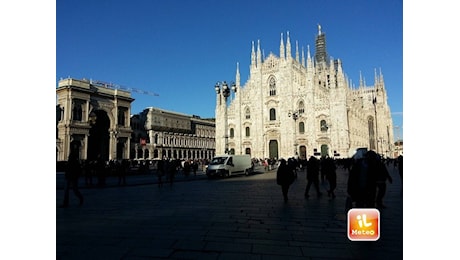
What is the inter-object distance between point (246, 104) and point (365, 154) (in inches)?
1538

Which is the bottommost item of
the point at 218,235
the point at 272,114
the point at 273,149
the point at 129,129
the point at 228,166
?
the point at 228,166

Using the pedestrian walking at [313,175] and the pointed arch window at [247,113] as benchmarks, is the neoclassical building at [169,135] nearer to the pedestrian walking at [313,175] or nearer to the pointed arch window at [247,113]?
the pointed arch window at [247,113]

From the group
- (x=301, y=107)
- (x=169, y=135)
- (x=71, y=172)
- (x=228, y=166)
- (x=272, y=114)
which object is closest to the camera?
(x=71, y=172)

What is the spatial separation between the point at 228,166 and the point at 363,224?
15667 mm

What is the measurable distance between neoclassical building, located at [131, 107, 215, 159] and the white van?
30.2 meters

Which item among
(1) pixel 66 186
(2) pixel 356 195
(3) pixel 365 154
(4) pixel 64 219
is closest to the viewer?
(2) pixel 356 195

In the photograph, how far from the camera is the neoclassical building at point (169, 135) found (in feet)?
171

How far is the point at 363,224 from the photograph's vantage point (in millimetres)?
2918

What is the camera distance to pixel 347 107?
33.0 meters

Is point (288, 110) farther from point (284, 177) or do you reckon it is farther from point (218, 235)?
point (218, 235)

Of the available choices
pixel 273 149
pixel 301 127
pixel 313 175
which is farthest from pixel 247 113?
pixel 313 175

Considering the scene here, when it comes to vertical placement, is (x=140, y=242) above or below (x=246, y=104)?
below
